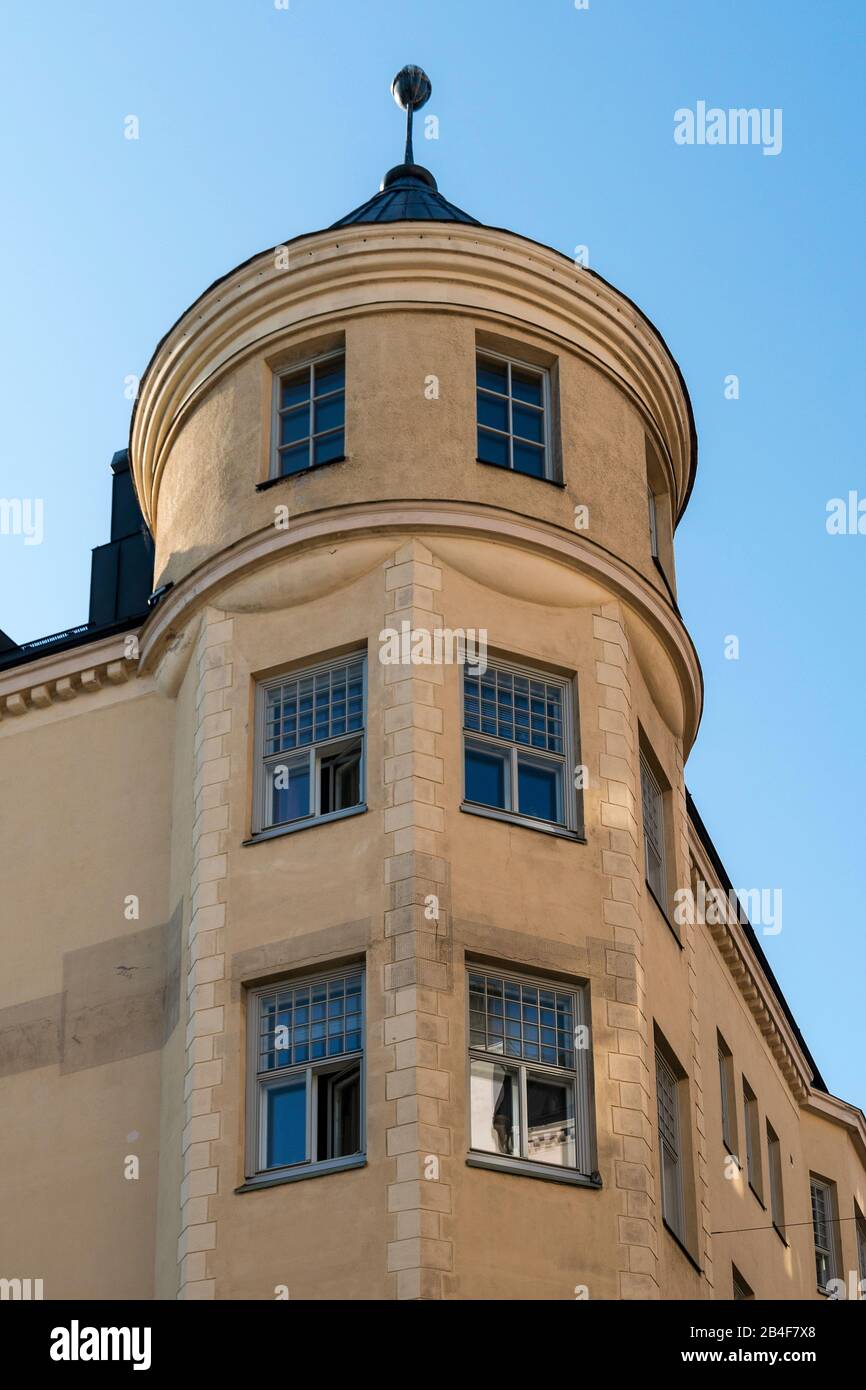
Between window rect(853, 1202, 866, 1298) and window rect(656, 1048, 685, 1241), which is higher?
window rect(853, 1202, 866, 1298)

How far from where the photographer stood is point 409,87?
3741 centimetres

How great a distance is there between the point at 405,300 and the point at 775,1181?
16.3 meters

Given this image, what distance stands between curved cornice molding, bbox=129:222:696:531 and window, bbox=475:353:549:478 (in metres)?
0.62

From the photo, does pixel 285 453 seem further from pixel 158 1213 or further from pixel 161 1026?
Result: pixel 158 1213

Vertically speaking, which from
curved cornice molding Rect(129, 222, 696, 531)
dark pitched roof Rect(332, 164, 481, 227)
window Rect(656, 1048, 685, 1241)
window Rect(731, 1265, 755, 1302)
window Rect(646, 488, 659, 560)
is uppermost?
dark pitched roof Rect(332, 164, 481, 227)

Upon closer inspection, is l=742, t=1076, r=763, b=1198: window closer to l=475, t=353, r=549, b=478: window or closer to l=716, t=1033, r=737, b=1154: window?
l=716, t=1033, r=737, b=1154: window

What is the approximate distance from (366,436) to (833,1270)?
18.9 meters

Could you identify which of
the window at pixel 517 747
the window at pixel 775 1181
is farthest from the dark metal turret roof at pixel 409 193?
the window at pixel 775 1181

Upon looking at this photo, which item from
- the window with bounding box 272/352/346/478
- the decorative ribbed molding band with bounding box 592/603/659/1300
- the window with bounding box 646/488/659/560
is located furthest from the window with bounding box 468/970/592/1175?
the window with bounding box 646/488/659/560

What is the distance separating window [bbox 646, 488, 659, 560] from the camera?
106ft

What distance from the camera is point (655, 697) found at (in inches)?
1221

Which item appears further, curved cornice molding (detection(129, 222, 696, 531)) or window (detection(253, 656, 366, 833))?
curved cornice molding (detection(129, 222, 696, 531))
